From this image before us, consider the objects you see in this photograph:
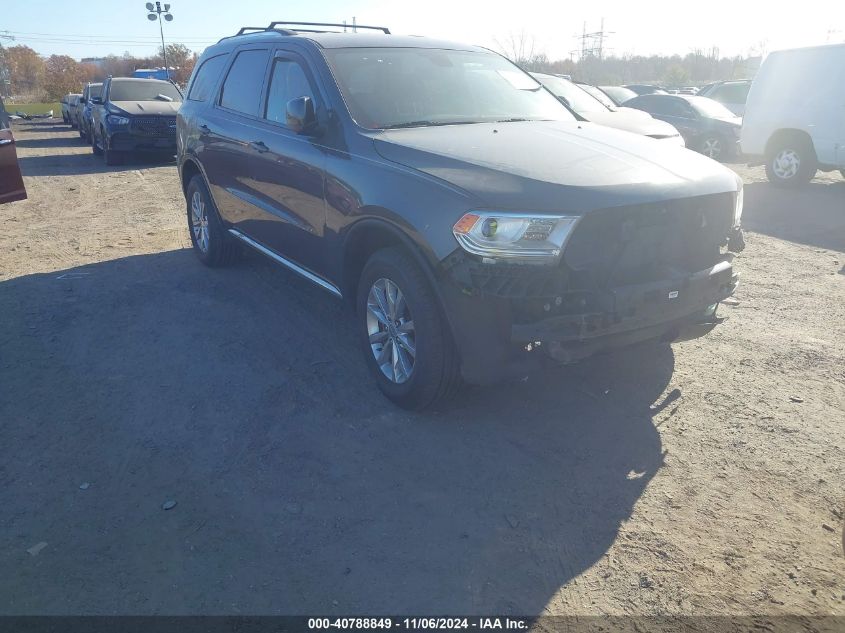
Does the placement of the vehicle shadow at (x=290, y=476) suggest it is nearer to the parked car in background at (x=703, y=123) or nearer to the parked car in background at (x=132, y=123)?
the parked car in background at (x=132, y=123)

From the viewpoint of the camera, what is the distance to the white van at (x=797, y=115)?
410 inches

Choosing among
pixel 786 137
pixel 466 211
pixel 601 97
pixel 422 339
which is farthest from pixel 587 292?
pixel 786 137

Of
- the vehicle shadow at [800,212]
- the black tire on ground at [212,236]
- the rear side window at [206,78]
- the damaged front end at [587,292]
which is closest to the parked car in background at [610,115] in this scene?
the vehicle shadow at [800,212]

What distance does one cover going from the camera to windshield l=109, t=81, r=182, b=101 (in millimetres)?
15680

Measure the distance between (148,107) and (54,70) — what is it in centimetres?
5128

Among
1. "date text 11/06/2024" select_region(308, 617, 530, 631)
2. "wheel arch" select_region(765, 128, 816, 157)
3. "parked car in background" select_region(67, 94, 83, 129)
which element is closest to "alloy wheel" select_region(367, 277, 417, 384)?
"date text 11/06/2024" select_region(308, 617, 530, 631)

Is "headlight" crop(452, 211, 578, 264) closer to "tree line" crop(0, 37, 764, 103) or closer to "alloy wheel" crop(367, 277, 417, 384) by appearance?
"alloy wheel" crop(367, 277, 417, 384)

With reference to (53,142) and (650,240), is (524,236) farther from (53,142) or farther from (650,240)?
(53,142)

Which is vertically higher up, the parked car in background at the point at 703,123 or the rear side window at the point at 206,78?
the rear side window at the point at 206,78

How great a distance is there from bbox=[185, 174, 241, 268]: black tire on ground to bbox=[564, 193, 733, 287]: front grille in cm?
387

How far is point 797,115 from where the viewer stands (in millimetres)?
10914

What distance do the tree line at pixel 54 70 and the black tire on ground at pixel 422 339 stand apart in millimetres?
50070

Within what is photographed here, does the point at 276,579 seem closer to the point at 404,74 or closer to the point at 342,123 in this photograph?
the point at 342,123

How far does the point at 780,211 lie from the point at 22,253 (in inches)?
368
